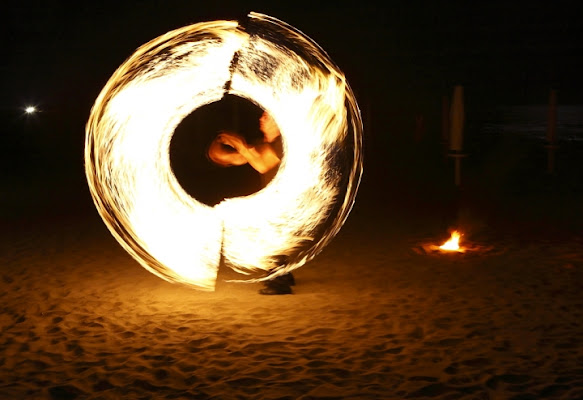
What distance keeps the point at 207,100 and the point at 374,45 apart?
97.1 ft

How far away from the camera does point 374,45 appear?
37.1m

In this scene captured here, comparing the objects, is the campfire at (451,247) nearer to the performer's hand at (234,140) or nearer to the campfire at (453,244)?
the campfire at (453,244)

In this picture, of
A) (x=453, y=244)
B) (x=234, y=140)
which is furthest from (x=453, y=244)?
(x=234, y=140)

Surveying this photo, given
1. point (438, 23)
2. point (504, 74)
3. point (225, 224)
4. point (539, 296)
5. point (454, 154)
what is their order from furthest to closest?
point (504, 74) < point (438, 23) < point (454, 154) < point (225, 224) < point (539, 296)

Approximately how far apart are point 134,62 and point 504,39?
114ft

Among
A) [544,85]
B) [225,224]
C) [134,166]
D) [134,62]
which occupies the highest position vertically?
[544,85]

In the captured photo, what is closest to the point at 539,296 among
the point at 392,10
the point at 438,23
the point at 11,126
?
the point at 11,126

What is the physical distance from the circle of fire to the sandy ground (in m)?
0.49

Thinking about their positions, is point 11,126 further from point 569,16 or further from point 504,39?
point 569,16

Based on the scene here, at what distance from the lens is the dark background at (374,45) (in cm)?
3388

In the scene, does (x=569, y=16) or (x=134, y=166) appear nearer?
(x=134, y=166)

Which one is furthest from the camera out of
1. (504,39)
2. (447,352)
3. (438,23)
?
(504,39)

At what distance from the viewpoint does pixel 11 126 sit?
3173cm

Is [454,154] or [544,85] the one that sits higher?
[544,85]
